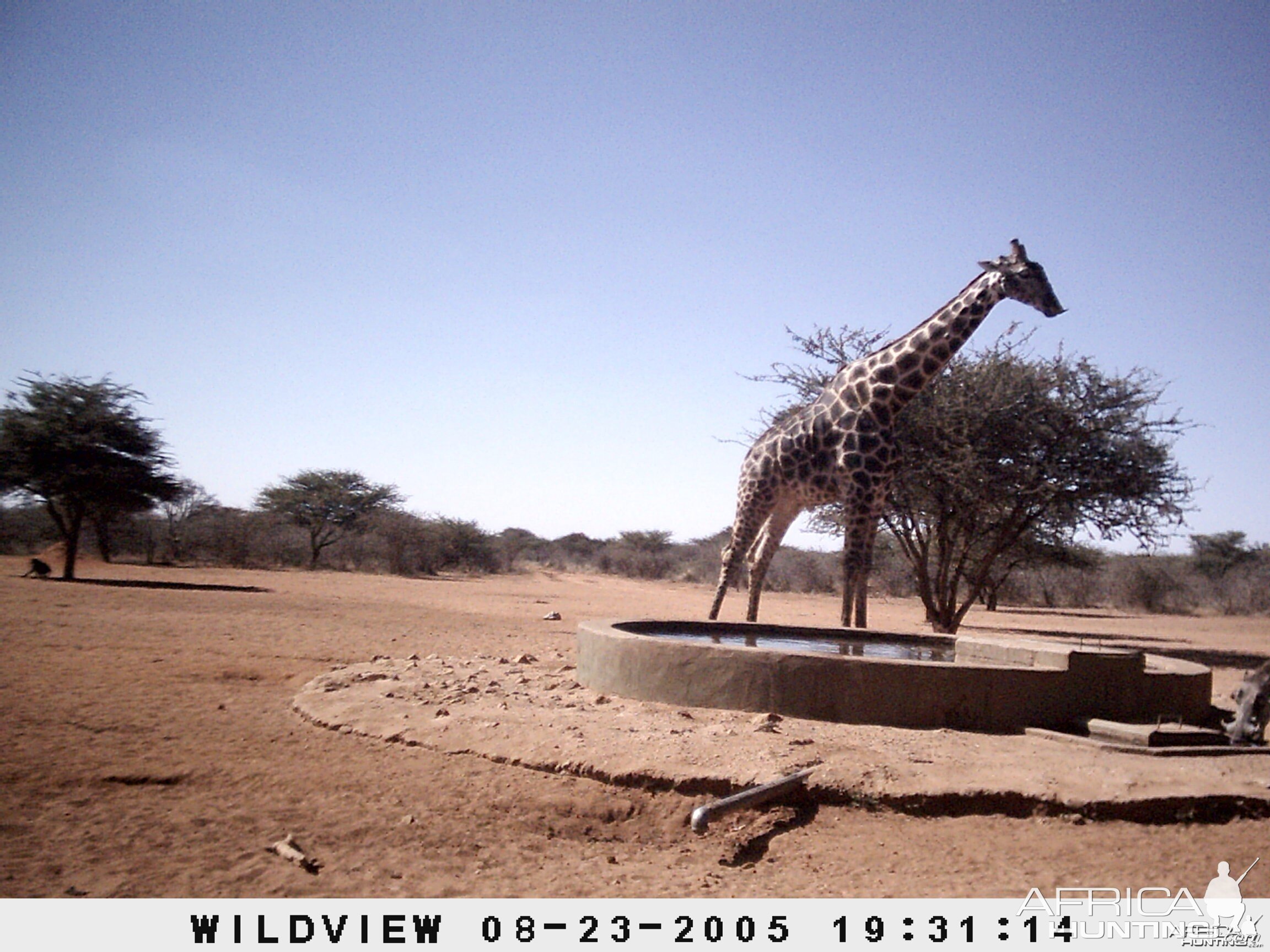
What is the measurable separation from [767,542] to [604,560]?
3691 cm

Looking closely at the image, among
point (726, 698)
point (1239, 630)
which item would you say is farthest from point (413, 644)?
point (1239, 630)

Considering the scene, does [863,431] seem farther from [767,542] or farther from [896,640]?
[896,640]

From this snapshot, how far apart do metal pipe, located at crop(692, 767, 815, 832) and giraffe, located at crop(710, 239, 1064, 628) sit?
520 centimetres

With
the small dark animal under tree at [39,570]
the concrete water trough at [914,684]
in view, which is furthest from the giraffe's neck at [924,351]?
the small dark animal under tree at [39,570]

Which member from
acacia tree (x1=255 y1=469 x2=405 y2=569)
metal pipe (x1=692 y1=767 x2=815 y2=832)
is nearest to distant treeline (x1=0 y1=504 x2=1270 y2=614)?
acacia tree (x1=255 y1=469 x2=405 y2=569)

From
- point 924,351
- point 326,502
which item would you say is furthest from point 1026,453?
point 326,502

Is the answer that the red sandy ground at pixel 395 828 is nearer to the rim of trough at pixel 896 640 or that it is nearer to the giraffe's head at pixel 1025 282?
the rim of trough at pixel 896 640

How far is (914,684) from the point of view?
21.7 feet

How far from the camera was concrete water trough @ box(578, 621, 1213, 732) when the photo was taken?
663cm

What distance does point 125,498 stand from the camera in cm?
2052
